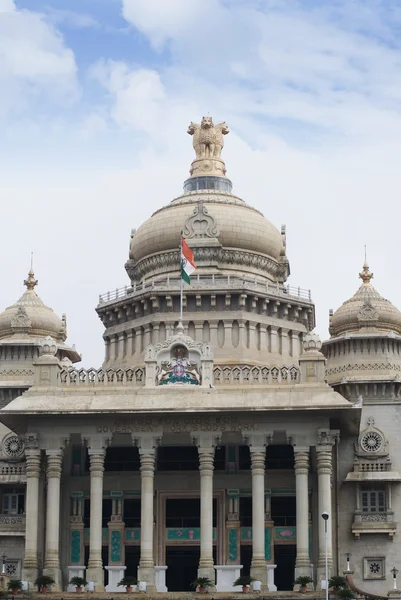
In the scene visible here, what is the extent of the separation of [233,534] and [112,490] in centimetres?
674

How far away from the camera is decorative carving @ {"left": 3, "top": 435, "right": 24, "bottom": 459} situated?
77938mm

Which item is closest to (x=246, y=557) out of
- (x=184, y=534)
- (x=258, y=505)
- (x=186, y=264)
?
(x=184, y=534)

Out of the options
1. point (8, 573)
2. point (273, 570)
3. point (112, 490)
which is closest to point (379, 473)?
point (273, 570)

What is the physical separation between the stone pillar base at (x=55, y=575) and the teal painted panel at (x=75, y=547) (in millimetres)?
4596

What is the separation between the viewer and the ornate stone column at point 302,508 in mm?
65125

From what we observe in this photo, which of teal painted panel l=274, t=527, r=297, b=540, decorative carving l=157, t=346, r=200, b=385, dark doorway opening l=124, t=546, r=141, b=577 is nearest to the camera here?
decorative carving l=157, t=346, r=200, b=385

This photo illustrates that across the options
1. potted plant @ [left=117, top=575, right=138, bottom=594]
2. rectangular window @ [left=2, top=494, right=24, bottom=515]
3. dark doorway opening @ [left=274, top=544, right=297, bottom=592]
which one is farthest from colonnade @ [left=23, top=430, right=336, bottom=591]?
rectangular window @ [left=2, top=494, right=24, bottom=515]

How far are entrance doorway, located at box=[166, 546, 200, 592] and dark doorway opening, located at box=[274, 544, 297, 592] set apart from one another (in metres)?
4.07

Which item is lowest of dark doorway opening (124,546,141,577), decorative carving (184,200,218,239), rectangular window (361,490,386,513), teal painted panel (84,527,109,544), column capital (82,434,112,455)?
dark doorway opening (124,546,141,577)

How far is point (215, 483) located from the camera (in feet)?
233

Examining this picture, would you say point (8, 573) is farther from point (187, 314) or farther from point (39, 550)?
point (187, 314)

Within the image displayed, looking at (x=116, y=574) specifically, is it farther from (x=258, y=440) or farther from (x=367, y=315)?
(x=367, y=315)

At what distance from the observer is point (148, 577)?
214 ft

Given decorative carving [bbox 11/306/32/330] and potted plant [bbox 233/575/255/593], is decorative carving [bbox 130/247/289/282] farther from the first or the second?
potted plant [bbox 233/575/255/593]
